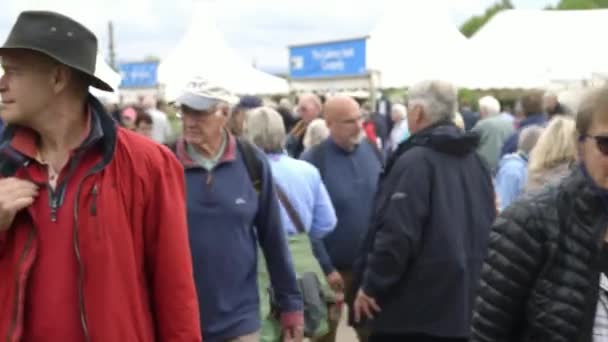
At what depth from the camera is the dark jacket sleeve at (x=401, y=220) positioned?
15.7 feet

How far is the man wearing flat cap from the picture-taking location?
9.24ft

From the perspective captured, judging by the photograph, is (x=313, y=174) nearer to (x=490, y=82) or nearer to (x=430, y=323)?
(x=430, y=323)

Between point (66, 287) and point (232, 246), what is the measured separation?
5.42ft

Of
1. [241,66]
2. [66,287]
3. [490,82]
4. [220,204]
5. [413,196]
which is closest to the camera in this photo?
[66,287]

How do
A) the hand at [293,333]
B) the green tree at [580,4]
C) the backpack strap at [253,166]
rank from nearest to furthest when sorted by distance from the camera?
the backpack strap at [253,166] < the hand at [293,333] < the green tree at [580,4]

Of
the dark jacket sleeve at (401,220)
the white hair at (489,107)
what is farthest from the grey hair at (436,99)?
the white hair at (489,107)

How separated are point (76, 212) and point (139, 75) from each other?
102ft

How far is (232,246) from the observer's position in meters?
4.44

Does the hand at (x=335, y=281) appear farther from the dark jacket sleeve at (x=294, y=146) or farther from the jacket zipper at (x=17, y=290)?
the dark jacket sleeve at (x=294, y=146)

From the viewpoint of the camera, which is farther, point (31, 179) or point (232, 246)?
point (232, 246)

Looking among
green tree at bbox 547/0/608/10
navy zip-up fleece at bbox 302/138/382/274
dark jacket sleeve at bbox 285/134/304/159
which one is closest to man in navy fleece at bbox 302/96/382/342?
navy zip-up fleece at bbox 302/138/382/274

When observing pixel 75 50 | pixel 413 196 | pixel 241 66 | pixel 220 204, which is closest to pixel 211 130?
pixel 220 204

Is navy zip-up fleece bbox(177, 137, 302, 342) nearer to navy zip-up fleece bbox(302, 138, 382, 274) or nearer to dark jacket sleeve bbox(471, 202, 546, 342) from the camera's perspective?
dark jacket sleeve bbox(471, 202, 546, 342)

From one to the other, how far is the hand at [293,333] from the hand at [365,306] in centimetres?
38
